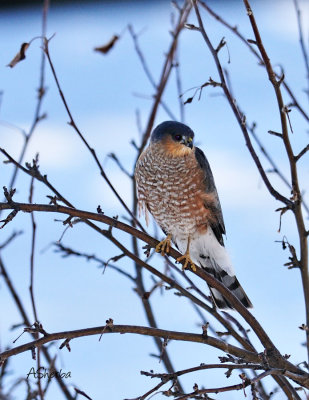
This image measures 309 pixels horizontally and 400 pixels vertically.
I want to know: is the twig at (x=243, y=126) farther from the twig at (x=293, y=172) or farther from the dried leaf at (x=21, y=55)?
the dried leaf at (x=21, y=55)

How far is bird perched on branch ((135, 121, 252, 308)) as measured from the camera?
13.1 ft

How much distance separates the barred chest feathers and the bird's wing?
0.04 m

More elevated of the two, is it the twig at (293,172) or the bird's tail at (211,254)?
the bird's tail at (211,254)

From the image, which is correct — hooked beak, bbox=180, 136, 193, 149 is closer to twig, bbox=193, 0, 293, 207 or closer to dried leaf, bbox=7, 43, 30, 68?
dried leaf, bbox=7, 43, 30, 68

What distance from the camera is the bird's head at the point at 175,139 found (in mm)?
4012

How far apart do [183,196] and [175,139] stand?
0.39 metres

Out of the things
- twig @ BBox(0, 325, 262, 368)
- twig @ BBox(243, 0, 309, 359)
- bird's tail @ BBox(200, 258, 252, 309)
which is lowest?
twig @ BBox(0, 325, 262, 368)

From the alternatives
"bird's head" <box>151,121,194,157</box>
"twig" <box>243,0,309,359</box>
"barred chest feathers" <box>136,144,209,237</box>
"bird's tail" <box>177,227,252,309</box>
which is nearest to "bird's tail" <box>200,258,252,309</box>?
"bird's tail" <box>177,227,252,309</box>

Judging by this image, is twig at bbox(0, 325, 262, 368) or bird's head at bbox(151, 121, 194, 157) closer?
twig at bbox(0, 325, 262, 368)

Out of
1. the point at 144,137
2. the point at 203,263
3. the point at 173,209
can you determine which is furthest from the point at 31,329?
the point at 203,263

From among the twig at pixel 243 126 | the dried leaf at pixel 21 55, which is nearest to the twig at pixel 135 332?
the twig at pixel 243 126

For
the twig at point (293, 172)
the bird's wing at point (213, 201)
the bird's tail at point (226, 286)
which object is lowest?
the twig at point (293, 172)

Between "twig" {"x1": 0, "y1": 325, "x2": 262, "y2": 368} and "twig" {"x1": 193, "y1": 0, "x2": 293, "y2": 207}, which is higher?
"twig" {"x1": 193, "y1": 0, "x2": 293, "y2": 207}

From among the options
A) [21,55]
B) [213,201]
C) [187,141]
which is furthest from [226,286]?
[21,55]
